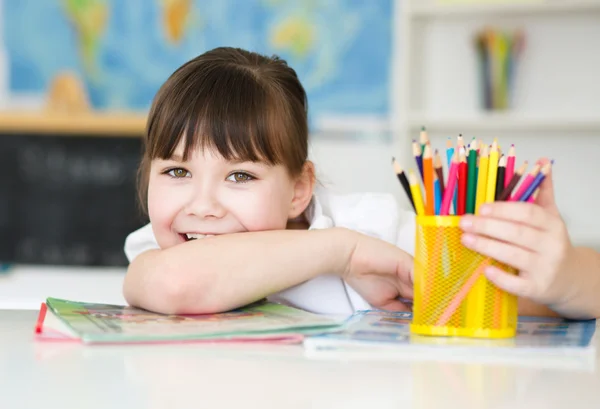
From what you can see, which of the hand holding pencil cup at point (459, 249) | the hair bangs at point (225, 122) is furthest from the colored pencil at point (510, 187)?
the hair bangs at point (225, 122)

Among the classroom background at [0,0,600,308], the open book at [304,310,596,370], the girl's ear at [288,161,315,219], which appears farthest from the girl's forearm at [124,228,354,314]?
the classroom background at [0,0,600,308]

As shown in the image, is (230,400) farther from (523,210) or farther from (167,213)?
(167,213)

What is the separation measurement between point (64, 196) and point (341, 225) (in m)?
2.85

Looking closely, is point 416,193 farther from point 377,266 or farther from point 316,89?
point 316,89

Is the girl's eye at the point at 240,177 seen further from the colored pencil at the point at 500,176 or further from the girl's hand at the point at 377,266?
the colored pencil at the point at 500,176

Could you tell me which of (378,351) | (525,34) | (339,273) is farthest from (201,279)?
(525,34)

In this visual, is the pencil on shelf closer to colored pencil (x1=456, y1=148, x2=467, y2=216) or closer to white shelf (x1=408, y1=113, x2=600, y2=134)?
colored pencil (x1=456, y1=148, x2=467, y2=216)

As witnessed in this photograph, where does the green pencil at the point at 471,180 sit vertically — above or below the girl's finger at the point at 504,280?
above

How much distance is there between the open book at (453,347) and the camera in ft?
1.88

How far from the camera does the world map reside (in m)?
3.45

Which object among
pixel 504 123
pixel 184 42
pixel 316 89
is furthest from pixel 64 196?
pixel 504 123

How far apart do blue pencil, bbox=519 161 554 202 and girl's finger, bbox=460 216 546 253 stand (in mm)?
35

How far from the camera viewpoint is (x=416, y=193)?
70cm

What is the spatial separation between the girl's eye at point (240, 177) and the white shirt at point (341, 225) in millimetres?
107
